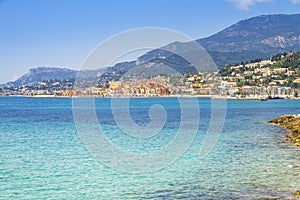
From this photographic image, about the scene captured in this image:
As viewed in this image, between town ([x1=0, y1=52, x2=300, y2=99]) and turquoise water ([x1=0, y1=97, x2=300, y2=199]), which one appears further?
town ([x1=0, y1=52, x2=300, y2=99])

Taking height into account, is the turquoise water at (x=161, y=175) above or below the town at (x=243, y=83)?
below

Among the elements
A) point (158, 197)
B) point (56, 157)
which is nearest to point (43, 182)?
point (158, 197)

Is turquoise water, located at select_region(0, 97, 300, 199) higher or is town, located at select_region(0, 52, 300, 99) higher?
town, located at select_region(0, 52, 300, 99)

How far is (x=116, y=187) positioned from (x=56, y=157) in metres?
7.66

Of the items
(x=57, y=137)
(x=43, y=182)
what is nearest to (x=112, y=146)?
(x=57, y=137)

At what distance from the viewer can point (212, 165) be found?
62.1 ft

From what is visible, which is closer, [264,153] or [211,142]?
[264,153]

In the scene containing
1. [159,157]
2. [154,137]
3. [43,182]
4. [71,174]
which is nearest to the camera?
[43,182]

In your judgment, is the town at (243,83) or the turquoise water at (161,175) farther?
the town at (243,83)

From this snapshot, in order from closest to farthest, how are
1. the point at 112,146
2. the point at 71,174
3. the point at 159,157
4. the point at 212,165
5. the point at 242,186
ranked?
the point at 242,186 → the point at 71,174 → the point at 212,165 → the point at 159,157 → the point at 112,146

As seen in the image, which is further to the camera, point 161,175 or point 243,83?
point 243,83

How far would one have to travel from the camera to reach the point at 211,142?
27828 mm

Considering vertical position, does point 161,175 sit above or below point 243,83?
below

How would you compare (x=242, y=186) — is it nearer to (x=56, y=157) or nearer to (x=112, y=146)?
(x=56, y=157)
